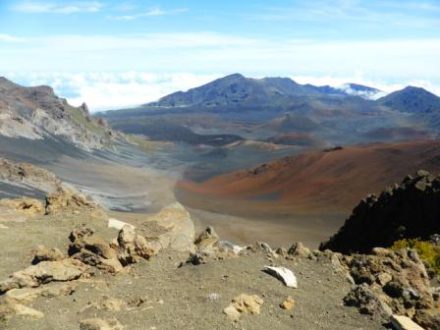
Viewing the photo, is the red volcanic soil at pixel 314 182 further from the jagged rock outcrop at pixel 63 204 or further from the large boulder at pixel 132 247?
the large boulder at pixel 132 247

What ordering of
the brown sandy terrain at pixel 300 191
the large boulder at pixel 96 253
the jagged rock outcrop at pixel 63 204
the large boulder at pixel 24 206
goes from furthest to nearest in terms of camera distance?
the brown sandy terrain at pixel 300 191, the large boulder at pixel 24 206, the jagged rock outcrop at pixel 63 204, the large boulder at pixel 96 253

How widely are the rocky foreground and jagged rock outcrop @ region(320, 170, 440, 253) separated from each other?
1164cm

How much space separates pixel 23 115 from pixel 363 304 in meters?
135

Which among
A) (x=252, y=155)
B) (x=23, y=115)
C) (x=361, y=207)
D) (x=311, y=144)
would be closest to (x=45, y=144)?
(x=23, y=115)

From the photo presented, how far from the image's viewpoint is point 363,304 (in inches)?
522

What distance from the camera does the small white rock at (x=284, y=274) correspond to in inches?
Answer: 570

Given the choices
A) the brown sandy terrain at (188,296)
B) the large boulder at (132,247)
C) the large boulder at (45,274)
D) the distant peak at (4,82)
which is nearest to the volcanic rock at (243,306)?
the brown sandy terrain at (188,296)

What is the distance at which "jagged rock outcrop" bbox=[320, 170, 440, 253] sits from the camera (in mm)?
28781

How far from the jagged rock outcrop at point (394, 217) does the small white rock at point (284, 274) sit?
1383 cm

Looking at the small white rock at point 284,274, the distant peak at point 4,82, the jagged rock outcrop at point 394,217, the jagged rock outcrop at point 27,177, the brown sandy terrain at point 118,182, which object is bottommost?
the brown sandy terrain at point 118,182

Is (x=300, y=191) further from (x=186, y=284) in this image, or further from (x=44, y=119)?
(x=44, y=119)

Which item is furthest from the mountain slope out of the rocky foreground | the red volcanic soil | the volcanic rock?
the volcanic rock

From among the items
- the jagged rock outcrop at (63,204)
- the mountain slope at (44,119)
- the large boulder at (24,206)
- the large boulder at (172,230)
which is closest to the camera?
the large boulder at (172,230)

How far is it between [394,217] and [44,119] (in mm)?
122761
